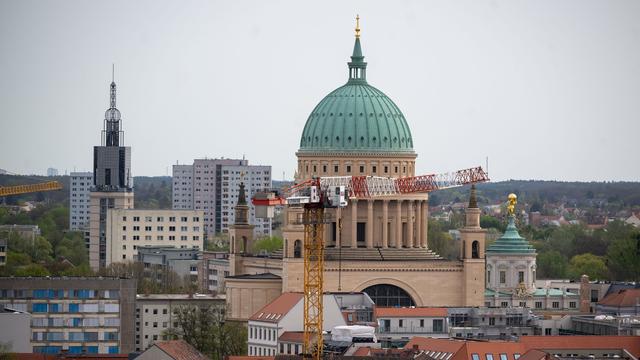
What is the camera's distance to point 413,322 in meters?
174

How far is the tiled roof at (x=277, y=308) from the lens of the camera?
171 meters

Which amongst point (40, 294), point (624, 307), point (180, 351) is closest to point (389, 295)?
point (624, 307)

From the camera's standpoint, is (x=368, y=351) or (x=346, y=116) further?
(x=346, y=116)

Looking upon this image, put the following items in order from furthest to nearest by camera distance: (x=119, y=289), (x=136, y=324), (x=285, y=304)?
(x=136, y=324), (x=119, y=289), (x=285, y=304)

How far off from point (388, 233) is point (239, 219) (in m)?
12.3

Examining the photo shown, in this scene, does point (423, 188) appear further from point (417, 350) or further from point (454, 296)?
point (417, 350)

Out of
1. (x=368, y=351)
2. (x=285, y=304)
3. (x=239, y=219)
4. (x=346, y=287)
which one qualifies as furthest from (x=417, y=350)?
(x=239, y=219)

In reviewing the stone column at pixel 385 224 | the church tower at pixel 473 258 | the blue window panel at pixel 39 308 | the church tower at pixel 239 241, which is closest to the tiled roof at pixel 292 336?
the blue window panel at pixel 39 308

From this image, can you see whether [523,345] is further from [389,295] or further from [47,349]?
[47,349]

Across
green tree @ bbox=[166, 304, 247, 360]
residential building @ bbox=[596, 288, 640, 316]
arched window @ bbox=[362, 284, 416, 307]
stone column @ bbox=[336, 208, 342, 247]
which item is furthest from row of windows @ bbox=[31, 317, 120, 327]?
residential building @ bbox=[596, 288, 640, 316]

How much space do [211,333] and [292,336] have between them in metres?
13.5

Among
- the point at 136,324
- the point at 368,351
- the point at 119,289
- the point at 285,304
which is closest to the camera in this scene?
the point at 368,351

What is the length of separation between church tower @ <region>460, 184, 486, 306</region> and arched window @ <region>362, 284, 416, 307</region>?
11.4 feet

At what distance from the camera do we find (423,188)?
192750 mm
